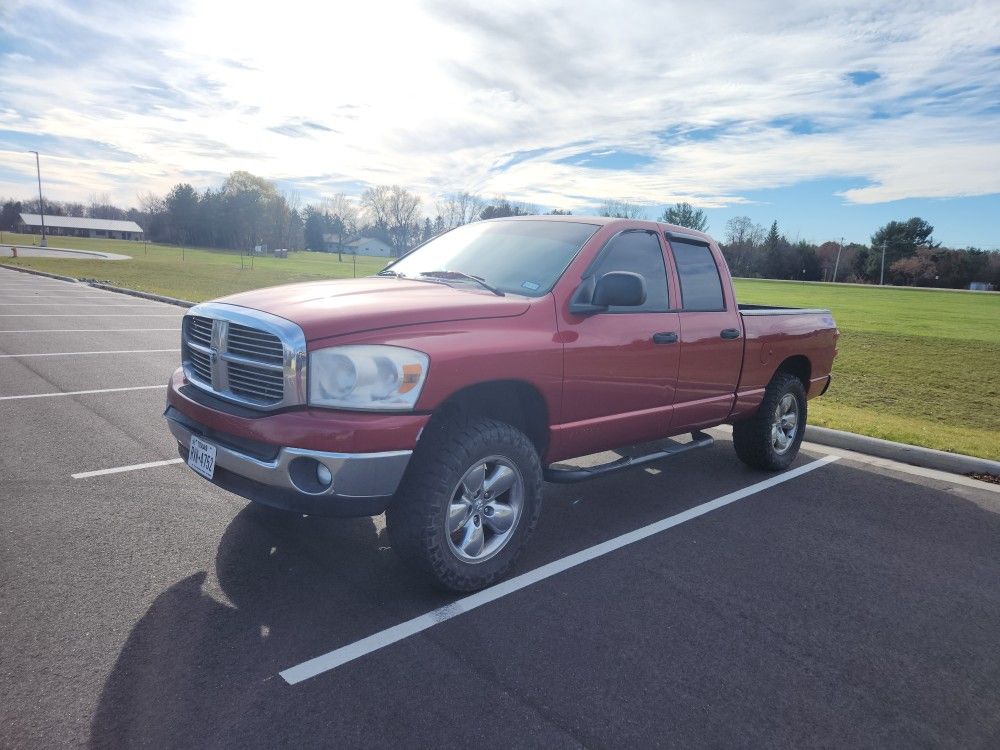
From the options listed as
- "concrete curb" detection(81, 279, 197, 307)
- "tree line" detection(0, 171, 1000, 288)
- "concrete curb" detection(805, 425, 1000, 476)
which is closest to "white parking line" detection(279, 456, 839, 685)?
"concrete curb" detection(805, 425, 1000, 476)

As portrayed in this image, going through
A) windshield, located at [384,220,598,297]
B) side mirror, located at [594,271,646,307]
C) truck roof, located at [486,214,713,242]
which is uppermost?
truck roof, located at [486,214,713,242]

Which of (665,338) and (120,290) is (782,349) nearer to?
(665,338)

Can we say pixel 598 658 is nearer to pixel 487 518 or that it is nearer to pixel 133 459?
pixel 487 518

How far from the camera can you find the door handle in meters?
4.39

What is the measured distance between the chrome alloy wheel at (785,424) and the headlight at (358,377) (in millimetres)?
3900

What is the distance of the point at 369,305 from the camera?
11.1 feet

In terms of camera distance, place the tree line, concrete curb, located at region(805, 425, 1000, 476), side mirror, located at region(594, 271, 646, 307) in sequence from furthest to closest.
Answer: the tree line → concrete curb, located at region(805, 425, 1000, 476) → side mirror, located at region(594, 271, 646, 307)

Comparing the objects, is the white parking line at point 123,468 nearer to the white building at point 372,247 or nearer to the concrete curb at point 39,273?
the concrete curb at point 39,273

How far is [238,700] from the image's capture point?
2.58 m

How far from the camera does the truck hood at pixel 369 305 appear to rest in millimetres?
3133

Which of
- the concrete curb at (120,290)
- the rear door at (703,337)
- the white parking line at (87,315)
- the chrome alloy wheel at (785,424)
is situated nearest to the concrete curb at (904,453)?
the chrome alloy wheel at (785,424)

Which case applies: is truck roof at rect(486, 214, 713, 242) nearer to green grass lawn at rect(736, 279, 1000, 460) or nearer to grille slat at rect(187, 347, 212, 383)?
grille slat at rect(187, 347, 212, 383)

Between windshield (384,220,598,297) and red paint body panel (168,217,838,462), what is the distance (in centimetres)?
12

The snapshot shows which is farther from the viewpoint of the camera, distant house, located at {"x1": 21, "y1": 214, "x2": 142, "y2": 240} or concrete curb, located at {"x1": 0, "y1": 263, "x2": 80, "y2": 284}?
distant house, located at {"x1": 21, "y1": 214, "x2": 142, "y2": 240}
